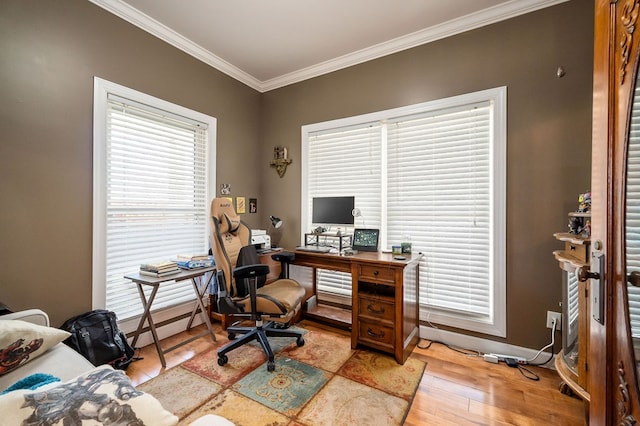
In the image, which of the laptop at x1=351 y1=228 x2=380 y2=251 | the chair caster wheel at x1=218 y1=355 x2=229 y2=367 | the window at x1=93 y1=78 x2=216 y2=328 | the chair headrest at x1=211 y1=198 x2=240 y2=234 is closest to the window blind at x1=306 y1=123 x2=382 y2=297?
the laptop at x1=351 y1=228 x2=380 y2=251

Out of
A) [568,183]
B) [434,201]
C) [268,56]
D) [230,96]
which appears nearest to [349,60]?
[268,56]

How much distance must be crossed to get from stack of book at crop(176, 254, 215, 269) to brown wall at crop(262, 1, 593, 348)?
2488mm

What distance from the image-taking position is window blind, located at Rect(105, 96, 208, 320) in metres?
2.23

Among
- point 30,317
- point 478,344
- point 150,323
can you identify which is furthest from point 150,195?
point 478,344

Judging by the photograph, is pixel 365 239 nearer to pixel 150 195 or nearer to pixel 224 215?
pixel 224 215

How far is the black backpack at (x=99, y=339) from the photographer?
1.83 meters

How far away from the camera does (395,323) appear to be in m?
2.16

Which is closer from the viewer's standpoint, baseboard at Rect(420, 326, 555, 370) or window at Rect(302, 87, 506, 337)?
baseboard at Rect(420, 326, 555, 370)

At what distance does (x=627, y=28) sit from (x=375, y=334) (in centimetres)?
221

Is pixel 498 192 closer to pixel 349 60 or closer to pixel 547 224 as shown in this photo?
pixel 547 224

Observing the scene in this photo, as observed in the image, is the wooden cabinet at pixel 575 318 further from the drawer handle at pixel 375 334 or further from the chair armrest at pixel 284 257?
the chair armrest at pixel 284 257

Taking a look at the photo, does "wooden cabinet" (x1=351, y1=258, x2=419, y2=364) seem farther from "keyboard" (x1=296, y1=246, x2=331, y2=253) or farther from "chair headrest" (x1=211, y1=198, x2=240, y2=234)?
"chair headrest" (x1=211, y1=198, x2=240, y2=234)

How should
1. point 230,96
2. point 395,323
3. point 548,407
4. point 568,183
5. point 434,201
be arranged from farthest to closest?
point 230,96
point 434,201
point 395,323
point 568,183
point 548,407

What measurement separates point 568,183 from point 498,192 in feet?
1.44
